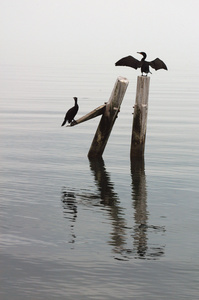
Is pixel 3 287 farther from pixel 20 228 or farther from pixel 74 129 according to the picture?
pixel 74 129

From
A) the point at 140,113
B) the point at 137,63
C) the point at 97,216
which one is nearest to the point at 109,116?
the point at 140,113

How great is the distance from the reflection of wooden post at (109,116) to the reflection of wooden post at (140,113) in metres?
0.39

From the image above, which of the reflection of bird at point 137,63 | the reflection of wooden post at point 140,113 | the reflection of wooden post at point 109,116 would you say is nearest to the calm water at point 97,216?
the reflection of wooden post at point 109,116

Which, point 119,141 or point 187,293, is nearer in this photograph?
point 187,293

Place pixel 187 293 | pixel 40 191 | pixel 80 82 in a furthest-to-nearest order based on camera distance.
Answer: pixel 80 82
pixel 40 191
pixel 187 293

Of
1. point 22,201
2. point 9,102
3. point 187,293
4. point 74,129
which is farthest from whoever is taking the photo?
point 9,102

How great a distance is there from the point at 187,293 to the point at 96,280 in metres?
1.12

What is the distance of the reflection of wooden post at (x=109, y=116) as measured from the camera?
645 inches

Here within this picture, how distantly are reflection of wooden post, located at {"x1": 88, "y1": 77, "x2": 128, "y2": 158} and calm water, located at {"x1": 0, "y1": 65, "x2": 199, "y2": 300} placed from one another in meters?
0.37

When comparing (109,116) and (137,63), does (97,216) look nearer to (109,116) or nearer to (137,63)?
(109,116)

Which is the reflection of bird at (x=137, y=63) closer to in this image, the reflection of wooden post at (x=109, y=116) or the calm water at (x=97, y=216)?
the reflection of wooden post at (x=109, y=116)

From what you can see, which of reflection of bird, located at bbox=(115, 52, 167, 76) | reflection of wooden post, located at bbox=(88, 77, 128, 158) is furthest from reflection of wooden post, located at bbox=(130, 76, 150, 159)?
reflection of bird, located at bbox=(115, 52, 167, 76)

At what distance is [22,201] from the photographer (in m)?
12.6

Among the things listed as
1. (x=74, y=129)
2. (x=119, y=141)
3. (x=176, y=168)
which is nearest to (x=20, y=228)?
(x=176, y=168)
